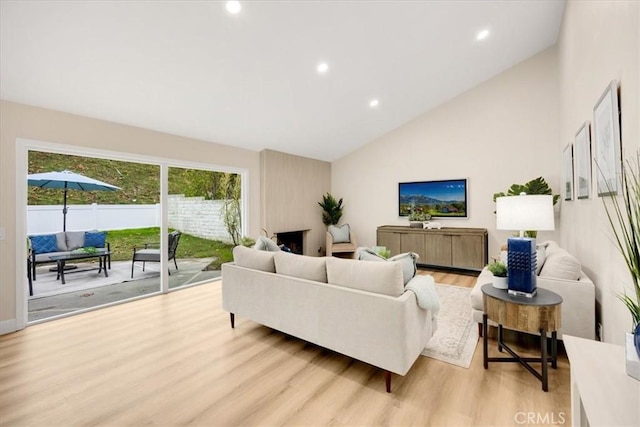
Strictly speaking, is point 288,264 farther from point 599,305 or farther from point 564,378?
point 599,305

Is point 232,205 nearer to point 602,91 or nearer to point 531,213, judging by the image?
point 531,213

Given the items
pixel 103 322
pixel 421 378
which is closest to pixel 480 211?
pixel 421 378

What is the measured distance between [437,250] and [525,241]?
337 cm

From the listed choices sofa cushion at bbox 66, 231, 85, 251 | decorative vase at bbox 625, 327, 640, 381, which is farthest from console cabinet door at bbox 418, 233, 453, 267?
sofa cushion at bbox 66, 231, 85, 251

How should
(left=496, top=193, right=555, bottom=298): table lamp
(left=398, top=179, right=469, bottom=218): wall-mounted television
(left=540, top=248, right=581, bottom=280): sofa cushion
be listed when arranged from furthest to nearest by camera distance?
(left=398, top=179, right=469, bottom=218): wall-mounted television → (left=540, top=248, right=581, bottom=280): sofa cushion → (left=496, top=193, right=555, bottom=298): table lamp

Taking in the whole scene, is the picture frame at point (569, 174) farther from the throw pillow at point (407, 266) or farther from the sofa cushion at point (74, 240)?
the sofa cushion at point (74, 240)

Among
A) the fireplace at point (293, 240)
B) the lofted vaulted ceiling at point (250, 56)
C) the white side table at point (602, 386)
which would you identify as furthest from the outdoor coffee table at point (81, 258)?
the white side table at point (602, 386)

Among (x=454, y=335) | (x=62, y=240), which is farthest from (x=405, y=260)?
(x=62, y=240)

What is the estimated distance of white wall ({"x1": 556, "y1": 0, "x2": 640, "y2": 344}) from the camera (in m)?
1.51

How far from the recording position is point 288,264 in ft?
8.59

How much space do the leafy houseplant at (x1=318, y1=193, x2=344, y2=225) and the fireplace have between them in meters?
0.80

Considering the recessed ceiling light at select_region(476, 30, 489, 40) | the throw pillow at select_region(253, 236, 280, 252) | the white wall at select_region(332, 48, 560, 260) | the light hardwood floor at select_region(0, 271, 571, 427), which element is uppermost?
the recessed ceiling light at select_region(476, 30, 489, 40)

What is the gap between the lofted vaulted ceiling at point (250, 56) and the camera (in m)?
2.46

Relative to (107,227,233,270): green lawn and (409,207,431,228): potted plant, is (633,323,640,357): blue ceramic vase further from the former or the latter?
(409,207,431,228): potted plant
